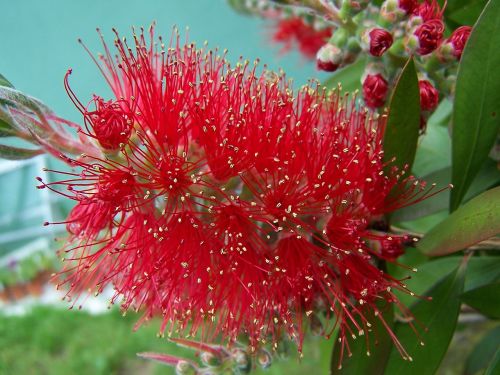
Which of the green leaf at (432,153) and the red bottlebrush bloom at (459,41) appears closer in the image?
the red bottlebrush bloom at (459,41)

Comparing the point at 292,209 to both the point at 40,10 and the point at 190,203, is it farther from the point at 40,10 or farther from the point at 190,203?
the point at 40,10

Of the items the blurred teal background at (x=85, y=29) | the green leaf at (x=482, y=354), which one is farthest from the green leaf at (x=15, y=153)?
the blurred teal background at (x=85, y=29)

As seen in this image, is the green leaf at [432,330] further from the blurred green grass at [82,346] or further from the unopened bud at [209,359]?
the blurred green grass at [82,346]

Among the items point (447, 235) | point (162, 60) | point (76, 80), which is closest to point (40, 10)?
point (76, 80)

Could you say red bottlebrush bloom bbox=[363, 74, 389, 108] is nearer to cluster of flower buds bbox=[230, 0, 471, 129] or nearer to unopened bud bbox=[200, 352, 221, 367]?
cluster of flower buds bbox=[230, 0, 471, 129]

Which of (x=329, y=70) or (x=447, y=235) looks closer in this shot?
(x=447, y=235)
